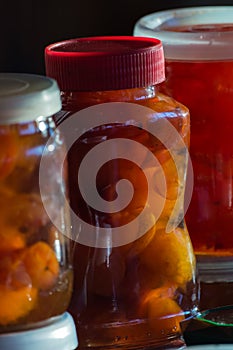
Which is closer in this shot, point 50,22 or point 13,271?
point 13,271

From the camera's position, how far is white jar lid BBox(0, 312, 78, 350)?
56 centimetres

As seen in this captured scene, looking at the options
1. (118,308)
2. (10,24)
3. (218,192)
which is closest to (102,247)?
(118,308)

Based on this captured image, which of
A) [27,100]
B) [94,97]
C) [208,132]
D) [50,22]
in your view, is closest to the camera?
[27,100]

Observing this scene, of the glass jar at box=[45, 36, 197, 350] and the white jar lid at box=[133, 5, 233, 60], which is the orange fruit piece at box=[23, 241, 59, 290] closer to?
the glass jar at box=[45, 36, 197, 350]

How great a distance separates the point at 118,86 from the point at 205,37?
6.0 inches

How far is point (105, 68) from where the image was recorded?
610 mm

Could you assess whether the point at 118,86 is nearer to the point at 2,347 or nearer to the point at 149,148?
the point at 149,148

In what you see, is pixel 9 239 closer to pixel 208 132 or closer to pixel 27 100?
pixel 27 100

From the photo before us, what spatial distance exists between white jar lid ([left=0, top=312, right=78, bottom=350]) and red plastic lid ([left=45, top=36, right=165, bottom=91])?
18 centimetres

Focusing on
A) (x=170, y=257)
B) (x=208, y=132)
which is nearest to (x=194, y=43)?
(x=208, y=132)

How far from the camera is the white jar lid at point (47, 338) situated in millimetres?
560

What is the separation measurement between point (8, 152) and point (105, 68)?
0.11 m

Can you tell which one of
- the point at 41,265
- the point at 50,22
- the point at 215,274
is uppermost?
the point at 50,22

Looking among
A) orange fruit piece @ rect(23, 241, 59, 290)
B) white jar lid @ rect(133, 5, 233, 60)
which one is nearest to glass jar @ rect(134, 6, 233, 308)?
white jar lid @ rect(133, 5, 233, 60)
